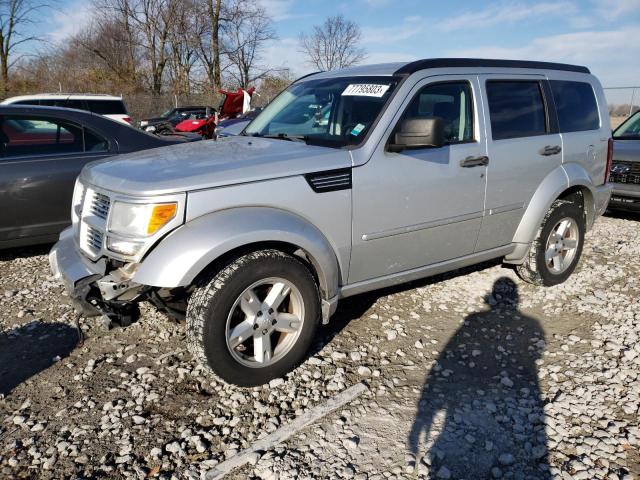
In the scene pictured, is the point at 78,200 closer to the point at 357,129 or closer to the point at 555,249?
the point at 357,129

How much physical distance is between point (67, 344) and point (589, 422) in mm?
3437

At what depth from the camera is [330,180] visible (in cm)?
306

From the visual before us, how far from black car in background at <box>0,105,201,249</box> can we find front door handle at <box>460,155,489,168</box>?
3.40 m

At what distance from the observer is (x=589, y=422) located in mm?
2744

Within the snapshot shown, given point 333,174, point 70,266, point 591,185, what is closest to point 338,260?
point 333,174

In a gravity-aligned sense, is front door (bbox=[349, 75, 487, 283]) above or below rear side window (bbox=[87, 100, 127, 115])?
below

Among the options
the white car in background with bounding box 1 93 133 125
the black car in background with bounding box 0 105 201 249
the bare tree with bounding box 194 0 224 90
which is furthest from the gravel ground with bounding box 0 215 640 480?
the bare tree with bounding box 194 0 224 90

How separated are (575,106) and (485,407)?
3119 millimetres

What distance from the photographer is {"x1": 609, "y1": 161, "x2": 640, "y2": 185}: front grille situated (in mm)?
6775

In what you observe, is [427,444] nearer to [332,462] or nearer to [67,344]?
[332,462]

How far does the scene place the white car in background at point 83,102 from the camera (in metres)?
12.3

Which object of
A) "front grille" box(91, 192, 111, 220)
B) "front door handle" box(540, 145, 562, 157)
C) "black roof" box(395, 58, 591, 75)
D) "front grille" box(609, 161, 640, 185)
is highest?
"black roof" box(395, 58, 591, 75)

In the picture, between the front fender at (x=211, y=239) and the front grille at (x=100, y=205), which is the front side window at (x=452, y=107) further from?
the front grille at (x=100, y=205)

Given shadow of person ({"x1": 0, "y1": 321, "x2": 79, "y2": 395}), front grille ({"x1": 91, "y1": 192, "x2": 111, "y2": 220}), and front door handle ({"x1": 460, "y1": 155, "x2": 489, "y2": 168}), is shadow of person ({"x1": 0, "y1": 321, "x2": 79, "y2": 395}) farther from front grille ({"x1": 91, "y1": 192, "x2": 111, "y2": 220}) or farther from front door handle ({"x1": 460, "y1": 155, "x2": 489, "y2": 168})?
front door handle ({"x1": 460, "y1": 155, "x2": 489, "y2": 168})
